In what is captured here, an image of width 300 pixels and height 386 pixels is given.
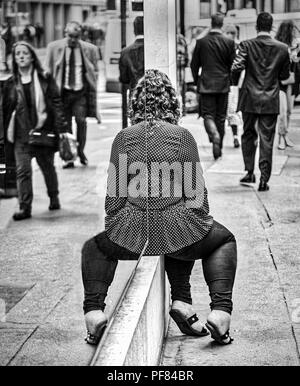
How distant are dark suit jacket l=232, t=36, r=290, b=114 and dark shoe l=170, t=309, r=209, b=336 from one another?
225cm

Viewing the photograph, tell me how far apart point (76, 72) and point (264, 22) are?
150cm

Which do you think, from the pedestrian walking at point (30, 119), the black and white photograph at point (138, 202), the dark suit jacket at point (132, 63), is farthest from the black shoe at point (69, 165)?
the dark suit jacket at point (132, 63)

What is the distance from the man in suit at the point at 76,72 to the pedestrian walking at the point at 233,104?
1694 mm

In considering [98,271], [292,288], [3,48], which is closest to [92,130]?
[292,288]

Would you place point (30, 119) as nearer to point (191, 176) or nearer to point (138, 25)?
point (138, 25)

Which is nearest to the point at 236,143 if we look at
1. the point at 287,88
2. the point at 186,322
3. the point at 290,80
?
the point at 287,88

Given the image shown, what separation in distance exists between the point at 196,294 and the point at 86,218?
172cm

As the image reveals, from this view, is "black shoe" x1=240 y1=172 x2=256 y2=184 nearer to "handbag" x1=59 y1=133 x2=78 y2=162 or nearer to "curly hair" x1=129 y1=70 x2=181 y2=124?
"handbag" x1=59 y1=133 x2=78 y2=162

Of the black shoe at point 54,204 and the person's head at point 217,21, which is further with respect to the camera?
the person's head at point 217,21

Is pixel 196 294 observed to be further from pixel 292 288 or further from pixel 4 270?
pixel 4 270

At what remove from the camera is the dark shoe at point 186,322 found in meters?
5.41

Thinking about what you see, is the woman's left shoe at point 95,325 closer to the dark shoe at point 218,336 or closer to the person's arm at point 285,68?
the dark shoe at point 218,336

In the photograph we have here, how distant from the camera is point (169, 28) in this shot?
5973 millimetres

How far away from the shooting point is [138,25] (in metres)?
6.10
